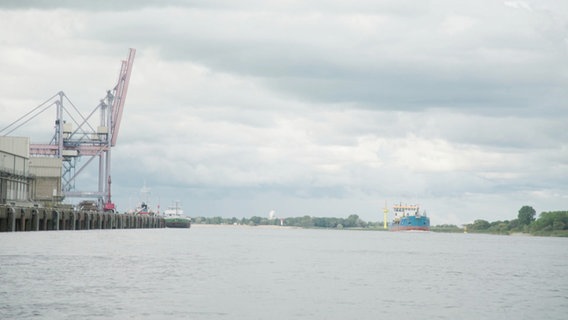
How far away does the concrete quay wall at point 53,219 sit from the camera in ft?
325

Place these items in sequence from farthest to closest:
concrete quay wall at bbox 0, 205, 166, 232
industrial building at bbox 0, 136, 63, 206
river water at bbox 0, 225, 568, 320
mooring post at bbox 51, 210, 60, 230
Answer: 1. mooring post at bbox 51, 210, 60, 230
2. industrial building at bbox 0, 136, 63, 206
3. concrete quay wall at bbox 0, 205, 166, 232
4. river water at bbox 0, 225, 568, 320

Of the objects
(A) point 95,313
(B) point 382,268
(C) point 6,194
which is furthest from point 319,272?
(C) point 6,194

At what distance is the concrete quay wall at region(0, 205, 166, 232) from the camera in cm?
9897

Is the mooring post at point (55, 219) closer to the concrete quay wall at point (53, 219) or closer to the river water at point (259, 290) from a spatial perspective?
the concrete quay wall at point (53, 219)

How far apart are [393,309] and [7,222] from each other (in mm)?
73928

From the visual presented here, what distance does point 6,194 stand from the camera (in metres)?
122

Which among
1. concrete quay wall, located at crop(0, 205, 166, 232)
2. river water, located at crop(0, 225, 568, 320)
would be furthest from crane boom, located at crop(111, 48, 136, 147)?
river water, located at crop(0, 225, 568, 320)

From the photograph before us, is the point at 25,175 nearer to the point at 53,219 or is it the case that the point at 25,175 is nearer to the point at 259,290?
the point at 53,219

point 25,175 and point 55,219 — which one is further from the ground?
point 25,175

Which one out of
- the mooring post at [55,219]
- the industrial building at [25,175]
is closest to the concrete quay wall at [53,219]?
the mooring post at [55,219]

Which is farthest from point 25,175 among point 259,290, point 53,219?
point 259,290

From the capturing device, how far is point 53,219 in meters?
124

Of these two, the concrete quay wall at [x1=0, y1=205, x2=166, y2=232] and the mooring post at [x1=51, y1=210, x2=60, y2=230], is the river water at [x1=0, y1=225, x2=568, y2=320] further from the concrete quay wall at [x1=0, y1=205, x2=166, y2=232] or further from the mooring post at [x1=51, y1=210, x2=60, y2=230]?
the mooring post at [x1=51, y1=210, x2=60, y2=230]

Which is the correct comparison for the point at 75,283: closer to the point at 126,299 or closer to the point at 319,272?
the point at 126,299
